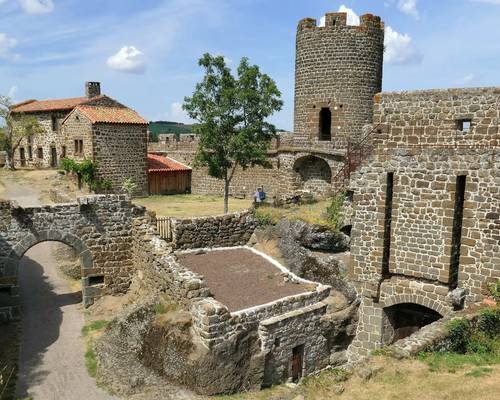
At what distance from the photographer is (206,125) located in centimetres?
1936

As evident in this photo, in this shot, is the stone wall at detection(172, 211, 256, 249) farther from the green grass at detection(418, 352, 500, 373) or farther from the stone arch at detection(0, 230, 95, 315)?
the green grass at detection(418, 352, 500, 373)

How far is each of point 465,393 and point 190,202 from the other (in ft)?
70.5

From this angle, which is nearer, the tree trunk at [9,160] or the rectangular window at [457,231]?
the rectangular window at [457,231]

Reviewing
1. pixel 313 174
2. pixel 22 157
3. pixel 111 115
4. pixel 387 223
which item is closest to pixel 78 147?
pixel 111 115

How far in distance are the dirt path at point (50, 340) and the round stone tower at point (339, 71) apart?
14436mm

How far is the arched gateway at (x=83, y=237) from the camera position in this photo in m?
13.9

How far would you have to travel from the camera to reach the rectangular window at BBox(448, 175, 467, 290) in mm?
11836

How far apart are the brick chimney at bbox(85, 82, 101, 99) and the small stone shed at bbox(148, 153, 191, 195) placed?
6824mm

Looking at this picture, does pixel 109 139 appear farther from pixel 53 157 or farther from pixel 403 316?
pixel 403 316

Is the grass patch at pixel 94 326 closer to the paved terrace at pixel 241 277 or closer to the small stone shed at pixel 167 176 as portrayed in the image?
the paved terrace at pixel 241 277

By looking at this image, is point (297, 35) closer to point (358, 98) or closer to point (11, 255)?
point (358, 98)

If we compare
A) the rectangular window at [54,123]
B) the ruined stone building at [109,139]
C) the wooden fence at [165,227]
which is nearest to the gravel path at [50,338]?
the wooden fence at [165,227]

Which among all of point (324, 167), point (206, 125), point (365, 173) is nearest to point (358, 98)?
point (324, 167)

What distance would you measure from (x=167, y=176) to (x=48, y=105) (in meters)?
13.1
